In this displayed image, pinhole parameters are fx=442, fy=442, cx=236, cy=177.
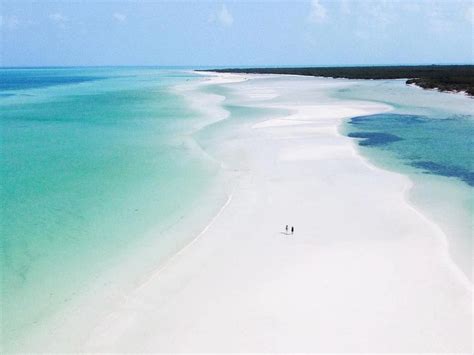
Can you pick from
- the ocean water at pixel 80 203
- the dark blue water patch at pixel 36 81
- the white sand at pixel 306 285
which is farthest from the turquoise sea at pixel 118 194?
the dark blue water patch at pixel 36 81

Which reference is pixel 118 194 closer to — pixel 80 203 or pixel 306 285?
pixel 80 203

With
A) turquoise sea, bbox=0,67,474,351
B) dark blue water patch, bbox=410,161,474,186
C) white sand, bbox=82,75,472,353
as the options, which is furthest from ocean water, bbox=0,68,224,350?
dark blue water patch, bbox=410,161,474,186

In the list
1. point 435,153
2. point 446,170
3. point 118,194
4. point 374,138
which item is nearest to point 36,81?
point 374,138

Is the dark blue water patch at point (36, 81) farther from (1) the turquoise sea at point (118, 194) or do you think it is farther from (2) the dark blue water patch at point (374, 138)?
(2) the dark blue water patch at point (374, 138)

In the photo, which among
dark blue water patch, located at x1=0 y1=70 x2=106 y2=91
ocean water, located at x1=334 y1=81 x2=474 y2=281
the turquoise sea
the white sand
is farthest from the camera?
dark blue water patch, located at x1=0 y1=70 x2=106 y2=91

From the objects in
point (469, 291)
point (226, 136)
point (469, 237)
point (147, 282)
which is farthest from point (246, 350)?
point (226, 136)

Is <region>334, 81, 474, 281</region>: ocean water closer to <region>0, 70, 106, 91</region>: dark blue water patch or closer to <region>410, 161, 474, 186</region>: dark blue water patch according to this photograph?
<region>410, 161, 474, 186</region>: dark blue water patch

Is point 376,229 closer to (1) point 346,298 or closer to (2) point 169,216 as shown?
A: (1) point 346,298
